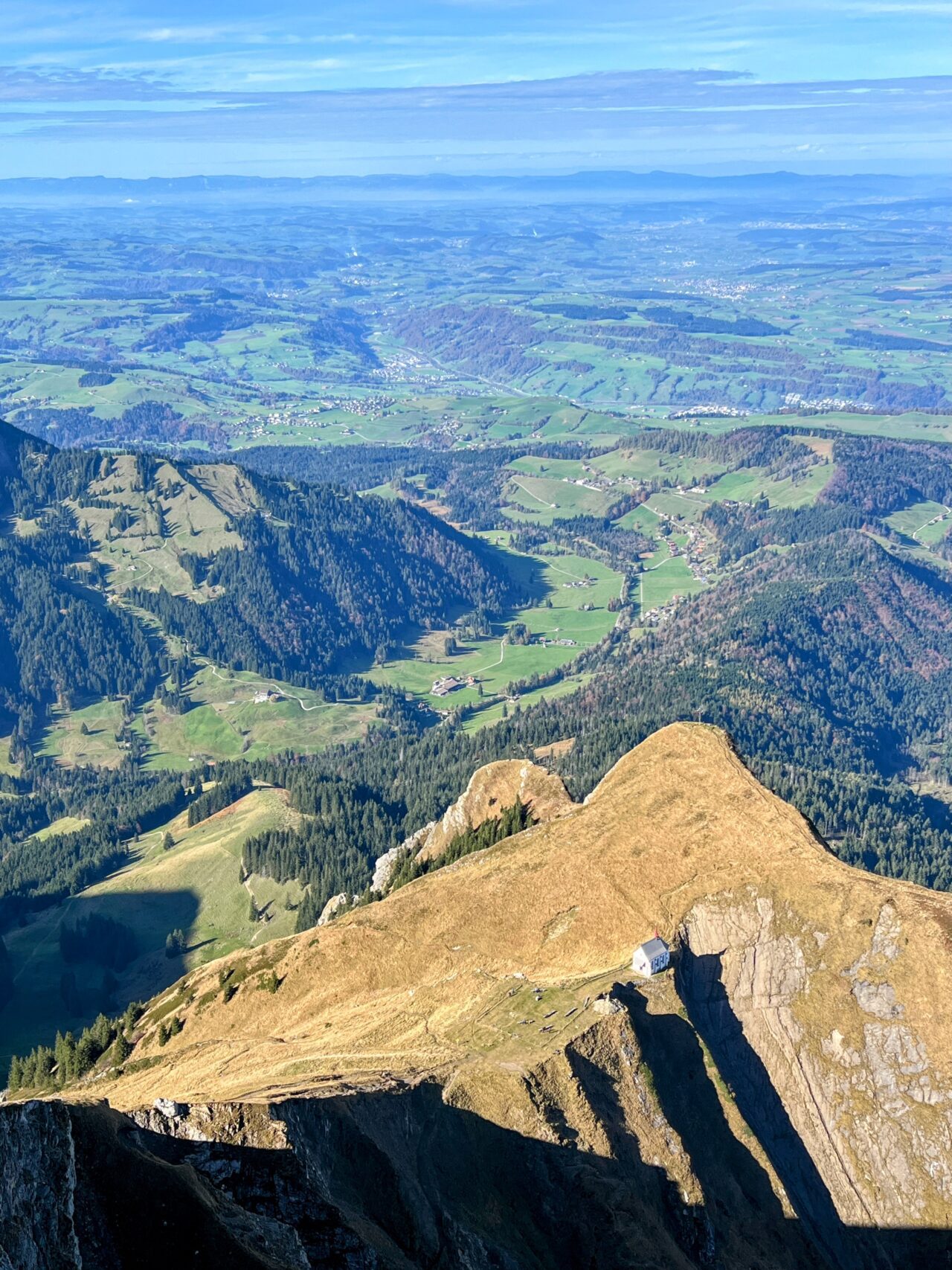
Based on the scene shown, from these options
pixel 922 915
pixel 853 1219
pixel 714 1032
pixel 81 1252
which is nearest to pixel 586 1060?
pixel 714 1032

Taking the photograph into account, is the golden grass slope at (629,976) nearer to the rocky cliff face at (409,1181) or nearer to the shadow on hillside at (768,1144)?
the shadow on hillside at (768,1144)

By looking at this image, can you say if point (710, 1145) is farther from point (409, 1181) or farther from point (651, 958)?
point (409, 1181)

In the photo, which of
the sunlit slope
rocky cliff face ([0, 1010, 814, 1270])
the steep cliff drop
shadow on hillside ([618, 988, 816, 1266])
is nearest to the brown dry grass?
the sunlit slope

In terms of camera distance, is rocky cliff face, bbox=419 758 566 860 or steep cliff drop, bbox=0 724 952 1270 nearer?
steep cliff drop, bbox=0 724 952 1270

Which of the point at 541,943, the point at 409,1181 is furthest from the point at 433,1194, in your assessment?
Answer: the point at 541,943

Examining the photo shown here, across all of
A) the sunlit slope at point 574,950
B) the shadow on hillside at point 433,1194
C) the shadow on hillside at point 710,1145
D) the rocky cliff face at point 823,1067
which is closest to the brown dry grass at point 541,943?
the sunlit slope at point 574,950

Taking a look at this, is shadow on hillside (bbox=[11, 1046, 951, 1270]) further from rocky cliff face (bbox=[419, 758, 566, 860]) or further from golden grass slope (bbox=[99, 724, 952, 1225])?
rocky cliff face (bbox=[419, 758, 566, 860])

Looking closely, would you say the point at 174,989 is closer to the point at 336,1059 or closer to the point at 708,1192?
the point at 336,1059
